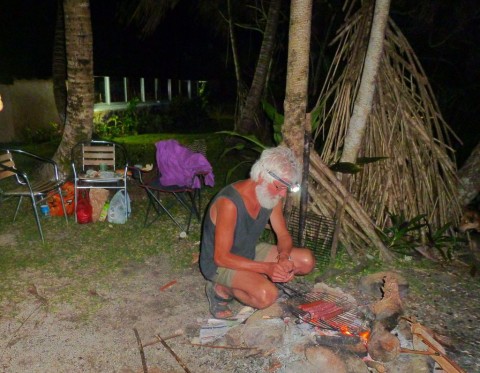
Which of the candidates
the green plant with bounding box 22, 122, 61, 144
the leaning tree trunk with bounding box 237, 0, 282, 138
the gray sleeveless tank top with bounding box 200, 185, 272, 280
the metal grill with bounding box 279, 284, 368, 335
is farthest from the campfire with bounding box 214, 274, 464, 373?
the green plant with bounding box 22, 122, 61, 144

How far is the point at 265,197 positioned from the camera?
2766 mm

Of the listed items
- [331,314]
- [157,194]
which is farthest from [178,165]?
[331,314]

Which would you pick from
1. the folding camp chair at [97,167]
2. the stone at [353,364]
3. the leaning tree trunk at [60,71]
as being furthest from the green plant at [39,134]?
the stone at [353,364]

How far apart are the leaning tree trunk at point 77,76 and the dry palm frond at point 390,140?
10.3 feet

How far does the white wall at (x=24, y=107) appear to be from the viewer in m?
9.70

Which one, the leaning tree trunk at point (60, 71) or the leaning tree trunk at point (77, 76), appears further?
the leaning tree trunk at point (60, 71)

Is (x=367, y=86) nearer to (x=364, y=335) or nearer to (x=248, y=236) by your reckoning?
(x=248, y=236)

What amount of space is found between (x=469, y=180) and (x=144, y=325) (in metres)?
4.29

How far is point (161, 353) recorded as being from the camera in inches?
106

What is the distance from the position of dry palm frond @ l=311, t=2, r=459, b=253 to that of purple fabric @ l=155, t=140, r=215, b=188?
59.2 inches

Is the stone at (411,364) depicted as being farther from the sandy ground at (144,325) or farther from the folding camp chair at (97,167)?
the folding camp chair at (97,167)

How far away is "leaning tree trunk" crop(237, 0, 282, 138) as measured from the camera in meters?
7.89

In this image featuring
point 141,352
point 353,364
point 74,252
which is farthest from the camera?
point 74,252

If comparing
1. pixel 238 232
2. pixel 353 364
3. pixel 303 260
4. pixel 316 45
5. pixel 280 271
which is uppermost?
pixel 316 45
